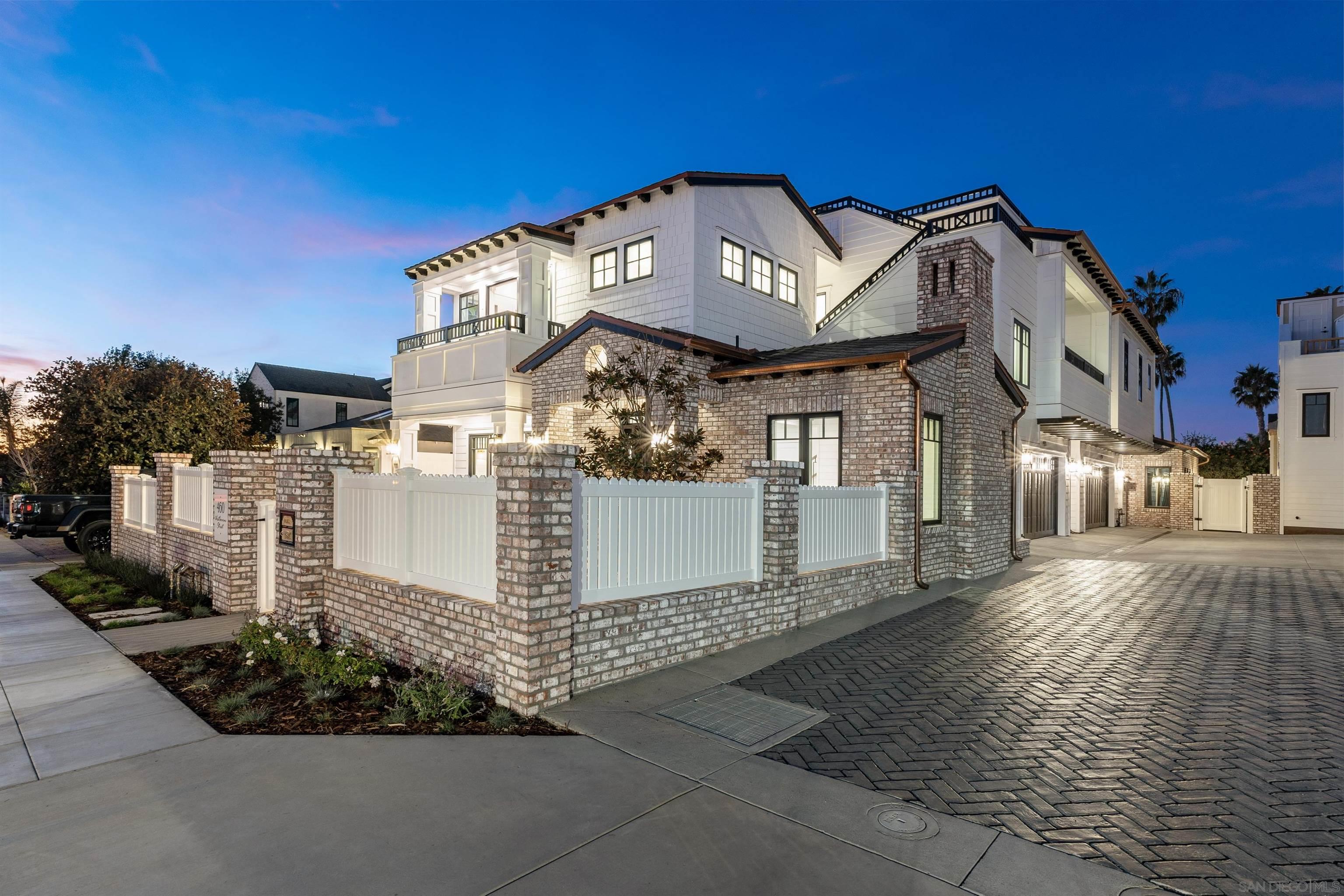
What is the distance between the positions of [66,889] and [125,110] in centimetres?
1789

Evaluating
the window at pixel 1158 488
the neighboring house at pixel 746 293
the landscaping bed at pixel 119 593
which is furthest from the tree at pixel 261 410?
the window at pixel 1158 488

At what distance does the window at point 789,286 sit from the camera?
17953mm

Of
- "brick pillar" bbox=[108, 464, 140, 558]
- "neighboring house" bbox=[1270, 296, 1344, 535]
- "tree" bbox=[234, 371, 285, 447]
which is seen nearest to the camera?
"brick pillar" bbox=[108, 464, 140, 558]

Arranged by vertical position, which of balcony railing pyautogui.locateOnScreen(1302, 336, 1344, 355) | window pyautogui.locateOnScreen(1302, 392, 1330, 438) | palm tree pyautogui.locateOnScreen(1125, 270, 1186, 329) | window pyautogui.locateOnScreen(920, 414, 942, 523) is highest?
palm tree pyautogui.locateOnScreen(1125, 270, 1186, 329)

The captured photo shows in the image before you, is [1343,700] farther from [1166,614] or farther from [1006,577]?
[1006,577]

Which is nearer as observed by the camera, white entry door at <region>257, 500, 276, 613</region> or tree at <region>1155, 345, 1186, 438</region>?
white entry door at <region>257, 500, 276, 613</region>

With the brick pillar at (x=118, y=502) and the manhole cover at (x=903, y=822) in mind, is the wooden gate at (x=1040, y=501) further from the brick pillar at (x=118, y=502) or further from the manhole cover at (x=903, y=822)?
the brick pillar at (x=118, y=502)

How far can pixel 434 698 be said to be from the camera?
4969mm

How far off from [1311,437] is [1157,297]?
25602mm

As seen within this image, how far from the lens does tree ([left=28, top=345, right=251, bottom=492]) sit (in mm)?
15297

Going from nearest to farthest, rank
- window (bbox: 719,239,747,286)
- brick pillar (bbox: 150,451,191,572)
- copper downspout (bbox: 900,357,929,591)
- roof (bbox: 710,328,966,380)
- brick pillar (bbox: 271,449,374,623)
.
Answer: brick pillar (bbox: 271,449,374,623) < copper downspout (bbox: 900,357,929,591) < roof (bbox: 710,328,966,380) < brick pillar (bbox: 150,451,191,572) < window (bbox: 719,239,747,286)

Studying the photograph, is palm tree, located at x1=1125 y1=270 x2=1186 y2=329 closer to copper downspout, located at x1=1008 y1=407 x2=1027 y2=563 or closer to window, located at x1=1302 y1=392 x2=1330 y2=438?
window, located at x1=1302 y1=392 x2=1330 y2=438

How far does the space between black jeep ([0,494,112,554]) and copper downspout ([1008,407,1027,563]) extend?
1917cm

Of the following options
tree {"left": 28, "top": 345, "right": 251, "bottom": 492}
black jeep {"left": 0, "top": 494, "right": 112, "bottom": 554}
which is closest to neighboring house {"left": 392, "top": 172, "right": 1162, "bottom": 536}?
tree {"left": 28, "top": 345, "right": 251, "bottom": 492}
